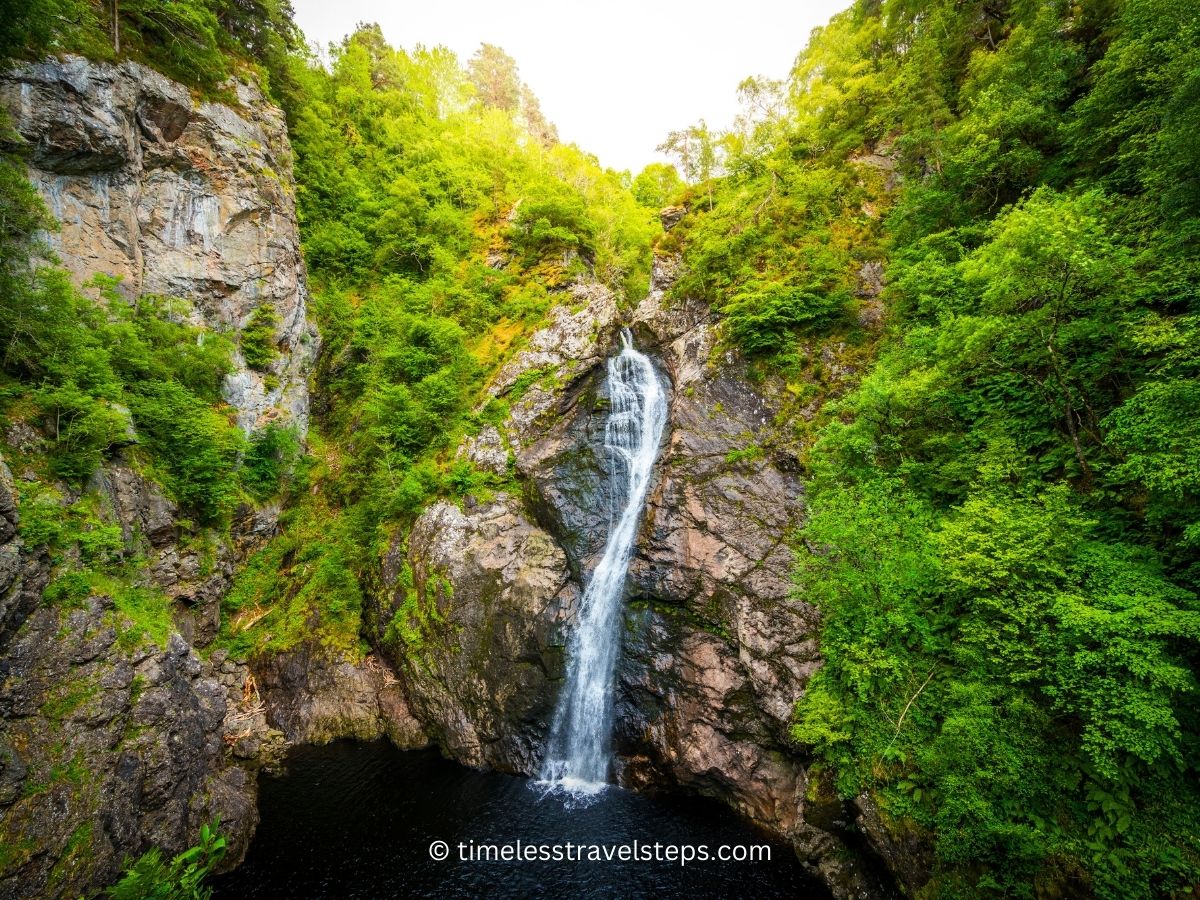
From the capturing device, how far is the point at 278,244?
18.8 meters

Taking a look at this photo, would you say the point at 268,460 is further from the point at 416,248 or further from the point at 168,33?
the point at 168,33

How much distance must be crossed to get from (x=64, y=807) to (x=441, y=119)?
37.6 metres

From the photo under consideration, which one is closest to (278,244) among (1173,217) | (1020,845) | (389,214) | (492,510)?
(389,214)

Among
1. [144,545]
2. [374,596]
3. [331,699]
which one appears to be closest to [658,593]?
[374,596]

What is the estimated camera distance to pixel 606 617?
44.9ft

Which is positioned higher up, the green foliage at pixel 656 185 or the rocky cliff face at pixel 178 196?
the green foliage at pixel 656 185

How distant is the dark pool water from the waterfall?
3.69 ft

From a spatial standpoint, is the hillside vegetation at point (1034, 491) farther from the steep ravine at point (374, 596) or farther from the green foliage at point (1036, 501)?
the steep ravine at point (374, 596)

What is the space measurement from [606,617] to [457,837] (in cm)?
618

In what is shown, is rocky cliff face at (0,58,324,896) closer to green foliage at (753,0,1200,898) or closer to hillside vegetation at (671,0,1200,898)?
hillside vegetation at (671,0,1200,898)

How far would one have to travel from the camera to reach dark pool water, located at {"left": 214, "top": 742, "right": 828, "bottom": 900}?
355 inches

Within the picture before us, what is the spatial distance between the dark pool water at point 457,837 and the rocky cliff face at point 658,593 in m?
0.74

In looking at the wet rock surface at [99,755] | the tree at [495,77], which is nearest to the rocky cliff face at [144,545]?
the wet rock surface at [99,755]

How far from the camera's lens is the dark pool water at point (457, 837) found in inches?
355
